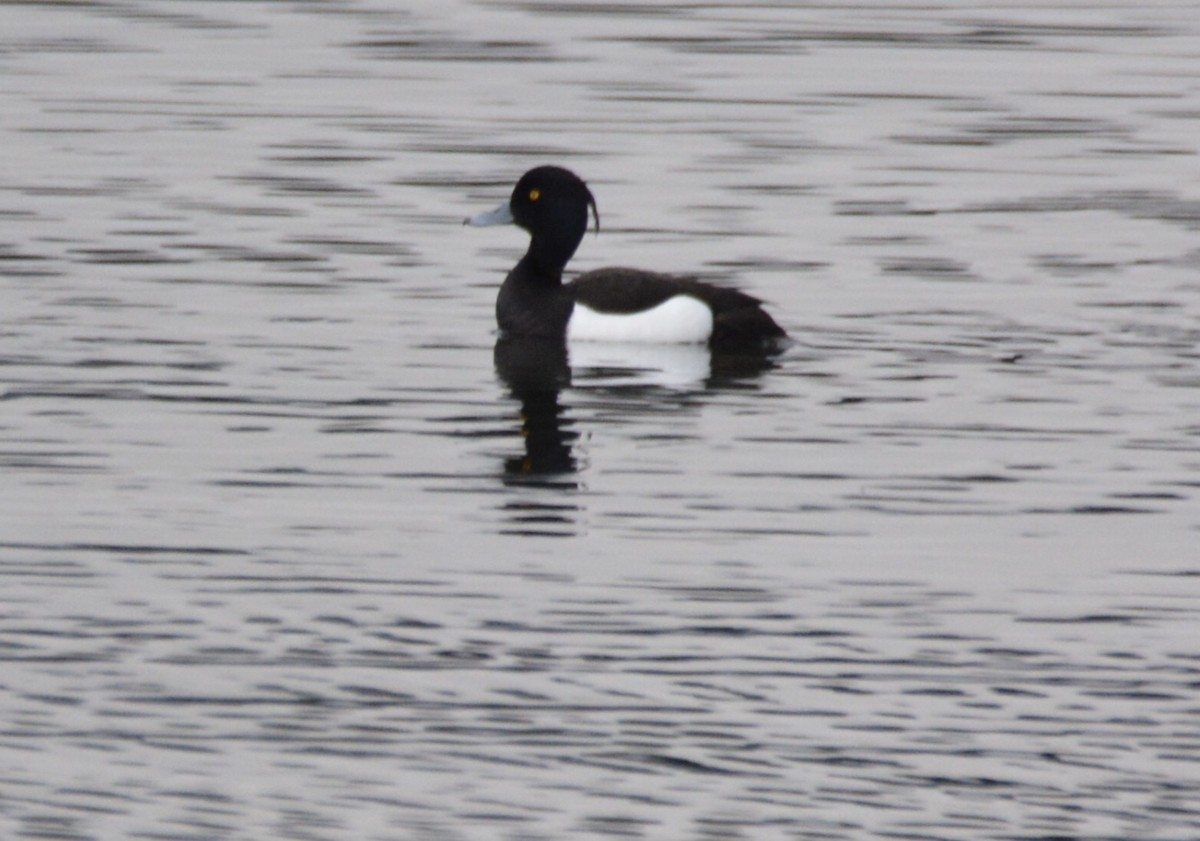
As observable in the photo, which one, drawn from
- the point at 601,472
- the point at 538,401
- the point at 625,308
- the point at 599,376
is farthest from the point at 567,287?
the point at 601,472

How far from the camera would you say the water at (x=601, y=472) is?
7.46 meters

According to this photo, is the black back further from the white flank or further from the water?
the water

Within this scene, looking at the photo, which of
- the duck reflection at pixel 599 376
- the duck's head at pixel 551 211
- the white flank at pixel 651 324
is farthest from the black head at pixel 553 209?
the duck reflection at pixel 599 376

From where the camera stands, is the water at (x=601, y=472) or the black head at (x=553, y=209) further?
the black head at (x=553, y=209)

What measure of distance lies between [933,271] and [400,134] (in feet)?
20.3

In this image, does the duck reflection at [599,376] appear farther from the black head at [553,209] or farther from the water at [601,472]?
the black head at [553,209]

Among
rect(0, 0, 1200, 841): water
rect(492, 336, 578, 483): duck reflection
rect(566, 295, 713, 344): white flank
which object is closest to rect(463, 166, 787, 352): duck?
rect(566, 295, 713, 344): white flank

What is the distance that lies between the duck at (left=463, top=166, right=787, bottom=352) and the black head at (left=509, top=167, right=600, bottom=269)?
4 cm

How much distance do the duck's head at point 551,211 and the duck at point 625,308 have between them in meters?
0.06

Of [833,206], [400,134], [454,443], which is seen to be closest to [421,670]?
[454,443]

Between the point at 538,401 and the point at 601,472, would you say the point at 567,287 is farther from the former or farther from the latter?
the point at 601,472

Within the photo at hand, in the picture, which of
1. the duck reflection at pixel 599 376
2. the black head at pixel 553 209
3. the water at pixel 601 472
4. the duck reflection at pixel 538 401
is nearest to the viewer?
the water at pixel 601 472

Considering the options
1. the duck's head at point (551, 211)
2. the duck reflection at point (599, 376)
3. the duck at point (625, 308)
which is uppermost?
the duck's head at point (551, 211)

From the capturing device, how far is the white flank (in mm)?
14633
